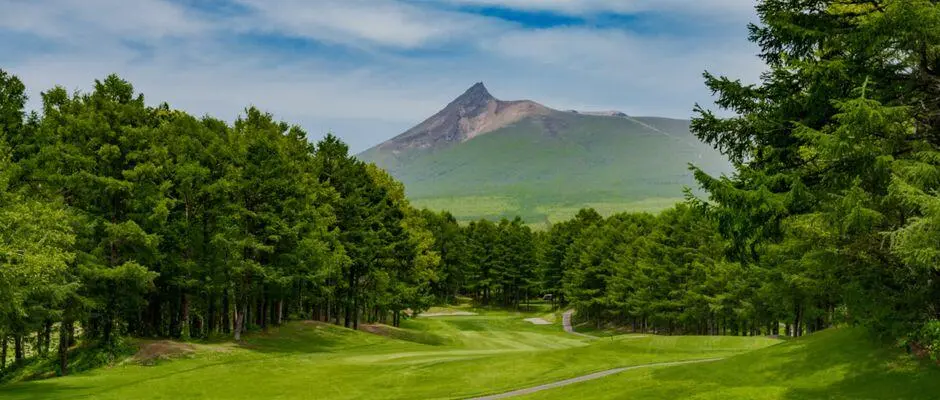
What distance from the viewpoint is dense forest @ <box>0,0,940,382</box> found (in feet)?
57.9

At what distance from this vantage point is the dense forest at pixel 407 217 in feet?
57.9

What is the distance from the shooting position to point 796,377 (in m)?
21.5

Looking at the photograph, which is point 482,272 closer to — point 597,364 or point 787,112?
point 597,364

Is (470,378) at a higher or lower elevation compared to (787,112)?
lower

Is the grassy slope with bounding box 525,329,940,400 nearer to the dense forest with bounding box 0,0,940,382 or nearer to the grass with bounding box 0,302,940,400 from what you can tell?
the grass with bounding box 0,302,940,400

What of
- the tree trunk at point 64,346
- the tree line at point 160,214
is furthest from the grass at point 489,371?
the tree line at point 160,214

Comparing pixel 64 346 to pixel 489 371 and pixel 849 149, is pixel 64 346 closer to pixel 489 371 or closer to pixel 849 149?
pixel 489 371

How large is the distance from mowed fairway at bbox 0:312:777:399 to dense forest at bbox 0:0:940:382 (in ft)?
12.8

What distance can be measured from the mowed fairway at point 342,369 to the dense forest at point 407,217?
3915 millimetres

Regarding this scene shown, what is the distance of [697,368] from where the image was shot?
25766 millimetres

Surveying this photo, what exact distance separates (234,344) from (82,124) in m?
17.0

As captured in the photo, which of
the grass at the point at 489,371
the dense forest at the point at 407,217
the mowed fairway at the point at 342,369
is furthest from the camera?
the mowed fairway at the point at 342,369

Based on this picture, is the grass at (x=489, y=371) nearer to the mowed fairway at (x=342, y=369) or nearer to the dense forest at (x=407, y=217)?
the mowed fairway at (x=342, y=369)

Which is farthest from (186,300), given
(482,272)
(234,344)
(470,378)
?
(482,272)
